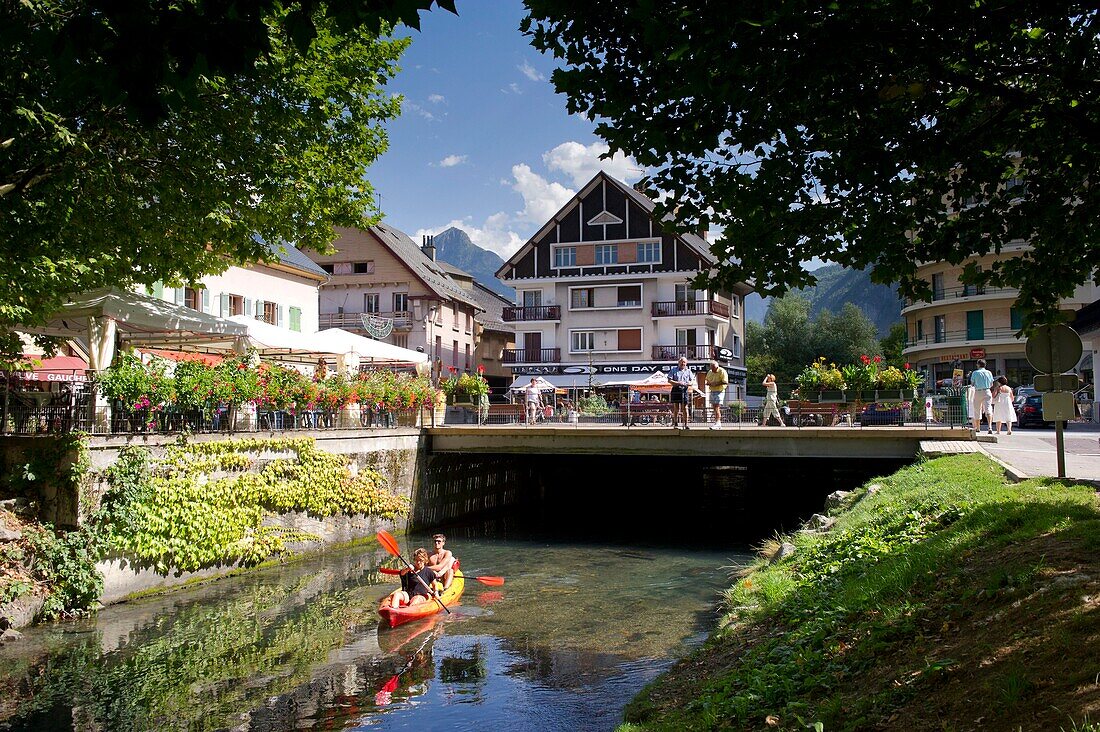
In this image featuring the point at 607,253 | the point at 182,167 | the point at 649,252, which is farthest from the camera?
the point at 607,253

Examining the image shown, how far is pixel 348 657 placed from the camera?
13.1 m

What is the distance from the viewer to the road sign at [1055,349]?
12359 millimetres

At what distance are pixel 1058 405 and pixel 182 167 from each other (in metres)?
14.5

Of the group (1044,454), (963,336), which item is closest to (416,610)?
(1044,454)

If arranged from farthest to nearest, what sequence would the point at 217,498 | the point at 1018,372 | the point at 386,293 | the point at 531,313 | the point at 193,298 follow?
the point at 531,313
the point at 1018,372
the point at 386,293
the point at 193,298
the point at 217,498

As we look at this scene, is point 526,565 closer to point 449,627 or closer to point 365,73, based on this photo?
point 449,627

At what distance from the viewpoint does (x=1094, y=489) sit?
1079cm

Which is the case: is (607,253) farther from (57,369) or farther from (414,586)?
(414,586)

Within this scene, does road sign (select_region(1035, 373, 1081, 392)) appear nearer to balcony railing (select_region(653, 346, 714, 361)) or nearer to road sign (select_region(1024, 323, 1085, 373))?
road sign (select_region(1024, 323, 1085, 373))

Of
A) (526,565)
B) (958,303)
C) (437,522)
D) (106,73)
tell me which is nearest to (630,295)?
(958,303)

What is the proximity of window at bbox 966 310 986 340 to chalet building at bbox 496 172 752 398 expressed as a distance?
15998mm

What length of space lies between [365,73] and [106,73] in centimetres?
1371

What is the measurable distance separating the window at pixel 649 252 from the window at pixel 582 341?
19.5ft

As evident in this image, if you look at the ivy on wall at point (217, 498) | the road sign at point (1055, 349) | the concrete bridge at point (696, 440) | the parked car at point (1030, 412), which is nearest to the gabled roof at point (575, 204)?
the parked car at point (1030, 412)
